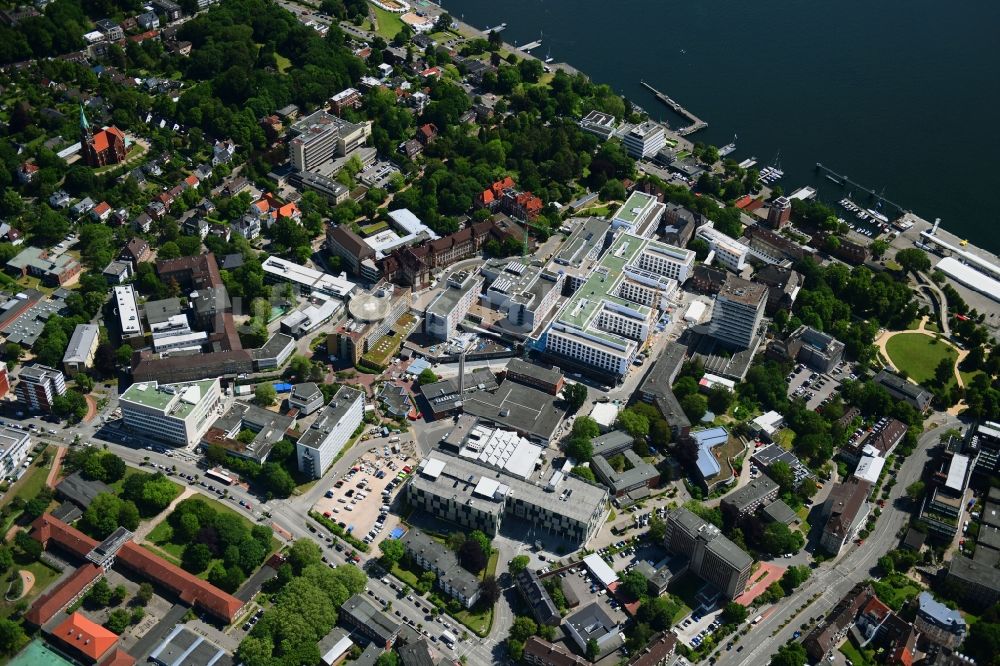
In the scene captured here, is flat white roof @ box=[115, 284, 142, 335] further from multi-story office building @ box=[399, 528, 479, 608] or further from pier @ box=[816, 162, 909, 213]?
pier @ box=[816, 162, 909, 213]

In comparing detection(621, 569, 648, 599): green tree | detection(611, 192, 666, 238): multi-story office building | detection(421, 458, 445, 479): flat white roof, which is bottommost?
detection(421, 458, 445, 479): flat white roof

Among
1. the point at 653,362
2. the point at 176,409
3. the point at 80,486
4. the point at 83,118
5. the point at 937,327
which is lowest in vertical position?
the point at 80,486

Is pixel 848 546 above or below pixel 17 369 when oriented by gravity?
above

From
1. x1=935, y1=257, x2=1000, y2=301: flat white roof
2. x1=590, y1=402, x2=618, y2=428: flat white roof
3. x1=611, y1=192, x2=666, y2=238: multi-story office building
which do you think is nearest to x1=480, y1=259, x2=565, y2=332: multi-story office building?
x1=611, y1=192, x2=666, y2=238: multi-story office building

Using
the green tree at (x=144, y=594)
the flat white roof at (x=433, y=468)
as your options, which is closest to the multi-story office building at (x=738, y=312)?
the flat white roof at (x=433, y=468)

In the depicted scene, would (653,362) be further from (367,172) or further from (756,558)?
(367,172)

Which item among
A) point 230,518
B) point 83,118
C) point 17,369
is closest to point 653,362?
point 230,518

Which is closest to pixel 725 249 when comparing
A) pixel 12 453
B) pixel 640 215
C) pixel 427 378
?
pixel 640 215
